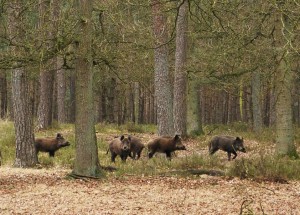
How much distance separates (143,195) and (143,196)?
0.31ft

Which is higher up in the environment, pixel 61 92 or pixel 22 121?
pixel 61 92

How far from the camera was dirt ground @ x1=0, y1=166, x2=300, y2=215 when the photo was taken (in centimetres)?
898

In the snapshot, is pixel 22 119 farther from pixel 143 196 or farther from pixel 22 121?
pixel 143 196

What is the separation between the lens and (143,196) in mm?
9984

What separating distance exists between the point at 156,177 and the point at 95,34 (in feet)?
13.5

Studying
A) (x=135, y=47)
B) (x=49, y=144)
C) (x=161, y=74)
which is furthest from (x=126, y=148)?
(x=135, y=47)

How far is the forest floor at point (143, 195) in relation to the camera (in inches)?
353

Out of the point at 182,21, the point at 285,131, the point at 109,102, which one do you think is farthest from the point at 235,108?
the point at 285,131

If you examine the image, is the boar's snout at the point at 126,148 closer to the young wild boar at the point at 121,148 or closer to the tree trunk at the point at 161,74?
the young wild boar at the point at 121,148

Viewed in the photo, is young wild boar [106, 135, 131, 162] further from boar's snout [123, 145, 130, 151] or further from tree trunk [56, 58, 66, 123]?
tree trunk [56, 58, 66, 123]

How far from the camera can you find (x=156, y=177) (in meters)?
12.3

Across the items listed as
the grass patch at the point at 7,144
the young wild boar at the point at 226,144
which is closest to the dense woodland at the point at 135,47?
the young wild boar at the point at 226,144

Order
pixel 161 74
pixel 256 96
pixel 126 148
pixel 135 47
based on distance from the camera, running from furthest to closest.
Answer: pixel 256 96, pixel 161 74, pixel 126 148, pixel 135 47

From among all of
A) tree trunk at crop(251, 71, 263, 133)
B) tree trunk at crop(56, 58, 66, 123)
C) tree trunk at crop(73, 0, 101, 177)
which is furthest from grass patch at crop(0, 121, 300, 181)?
tree trunk at crop(56, 58, 66, 123)
